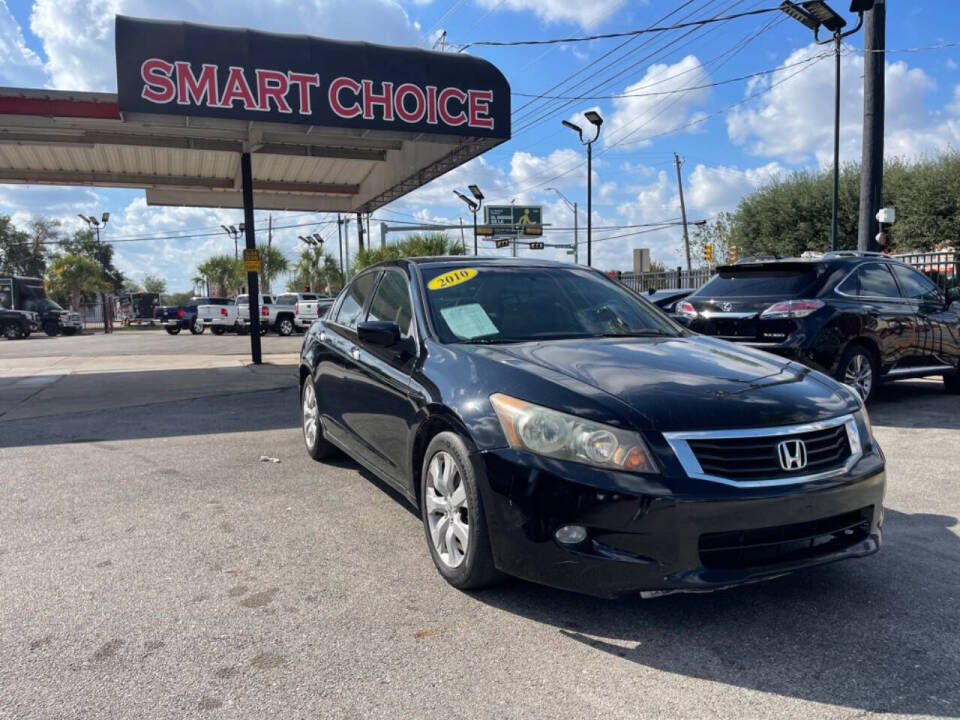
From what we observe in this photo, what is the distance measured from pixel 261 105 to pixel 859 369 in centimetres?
866

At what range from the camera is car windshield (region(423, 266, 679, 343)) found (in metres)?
4.03

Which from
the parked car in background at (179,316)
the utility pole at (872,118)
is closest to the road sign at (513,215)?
the parked car in background at (179,316)

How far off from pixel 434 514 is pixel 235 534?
54.5 inches

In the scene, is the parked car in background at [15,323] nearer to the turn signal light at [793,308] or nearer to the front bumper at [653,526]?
the turn signal light at [793,308]

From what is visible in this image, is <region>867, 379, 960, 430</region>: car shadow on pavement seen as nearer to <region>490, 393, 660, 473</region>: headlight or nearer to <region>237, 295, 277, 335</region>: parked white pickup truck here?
<region>490, 393, 660, 473</region>: headlight

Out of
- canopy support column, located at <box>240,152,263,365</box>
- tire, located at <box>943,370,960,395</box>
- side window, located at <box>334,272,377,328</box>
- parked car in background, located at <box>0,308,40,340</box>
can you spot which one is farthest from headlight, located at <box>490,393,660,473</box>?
parked car in background, located at <box>0,308,40,340</box>

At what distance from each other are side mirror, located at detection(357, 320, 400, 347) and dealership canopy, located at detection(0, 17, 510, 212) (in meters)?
7.93

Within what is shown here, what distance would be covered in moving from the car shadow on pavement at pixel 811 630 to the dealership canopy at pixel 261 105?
9.41 m

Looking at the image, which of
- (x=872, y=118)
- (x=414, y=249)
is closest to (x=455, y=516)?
(x=872, y=118)

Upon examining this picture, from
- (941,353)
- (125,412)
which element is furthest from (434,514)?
(941,353)

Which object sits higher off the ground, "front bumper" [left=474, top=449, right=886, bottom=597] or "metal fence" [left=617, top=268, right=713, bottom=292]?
"metal fence" [left=617, top=268, right=713, bottom=292]

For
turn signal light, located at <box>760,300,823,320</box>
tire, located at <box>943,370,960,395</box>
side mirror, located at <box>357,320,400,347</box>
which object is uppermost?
turn signal light, located at <box>760,300,823,320</box>

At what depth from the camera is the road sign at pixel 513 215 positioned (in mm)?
89500

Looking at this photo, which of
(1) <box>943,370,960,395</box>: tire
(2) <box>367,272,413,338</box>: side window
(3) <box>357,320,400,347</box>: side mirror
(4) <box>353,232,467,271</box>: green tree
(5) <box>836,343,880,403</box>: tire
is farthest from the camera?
(4) <box>353,232,467,271</box>: green tree
